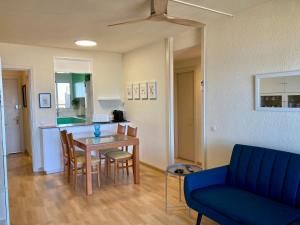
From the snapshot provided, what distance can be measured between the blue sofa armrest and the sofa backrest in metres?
0.10

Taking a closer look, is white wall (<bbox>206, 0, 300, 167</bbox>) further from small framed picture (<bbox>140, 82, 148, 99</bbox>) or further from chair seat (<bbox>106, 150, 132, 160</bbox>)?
small framed picture (<bbox>140, 82, 148, 99</bbox>)

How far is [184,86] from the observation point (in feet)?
19.4

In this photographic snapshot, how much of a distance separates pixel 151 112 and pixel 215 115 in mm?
1788

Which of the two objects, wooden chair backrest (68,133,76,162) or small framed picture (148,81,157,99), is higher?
small framed picture (148,81,157,99)

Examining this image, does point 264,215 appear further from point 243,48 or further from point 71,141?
point 71,141

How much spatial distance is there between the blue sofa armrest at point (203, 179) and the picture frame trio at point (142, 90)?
2.44m

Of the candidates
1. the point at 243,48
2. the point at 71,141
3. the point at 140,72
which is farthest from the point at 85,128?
the point at 243,48

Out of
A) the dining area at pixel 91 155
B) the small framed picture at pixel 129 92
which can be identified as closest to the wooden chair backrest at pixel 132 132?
the dining area at pixel 91 155

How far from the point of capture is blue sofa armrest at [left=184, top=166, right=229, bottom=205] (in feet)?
8.84

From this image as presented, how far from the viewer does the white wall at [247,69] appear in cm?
273

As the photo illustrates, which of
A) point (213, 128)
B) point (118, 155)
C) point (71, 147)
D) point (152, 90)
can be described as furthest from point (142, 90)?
point (213, 128)

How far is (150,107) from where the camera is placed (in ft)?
17.1

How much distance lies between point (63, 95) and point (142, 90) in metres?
2.06

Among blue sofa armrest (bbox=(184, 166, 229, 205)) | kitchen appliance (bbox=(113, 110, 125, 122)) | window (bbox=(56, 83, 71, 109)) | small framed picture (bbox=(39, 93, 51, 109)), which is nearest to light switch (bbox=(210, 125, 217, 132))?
blue sofa armrest (bbox=(184, 166, 229, 205))
